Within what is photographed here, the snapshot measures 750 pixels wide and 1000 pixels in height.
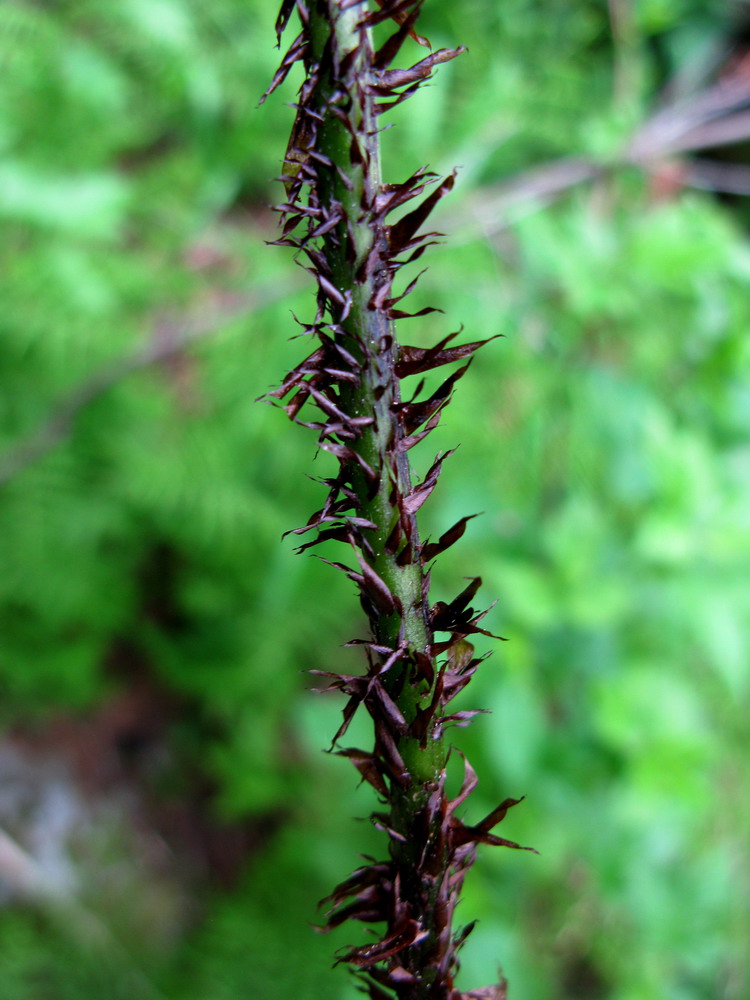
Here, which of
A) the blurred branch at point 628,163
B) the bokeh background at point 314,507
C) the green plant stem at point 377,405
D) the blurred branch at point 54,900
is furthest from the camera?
the blurred branch at point 54,900

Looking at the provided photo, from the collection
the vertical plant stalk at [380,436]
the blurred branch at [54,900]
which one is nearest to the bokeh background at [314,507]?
the blurred branch at [54,900]

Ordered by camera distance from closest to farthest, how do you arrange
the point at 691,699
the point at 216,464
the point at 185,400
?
the point at 691,699
the point at 216,464
the point at 185,400

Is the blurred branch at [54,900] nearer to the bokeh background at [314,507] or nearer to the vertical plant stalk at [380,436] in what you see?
the bokeh background at [314,507]

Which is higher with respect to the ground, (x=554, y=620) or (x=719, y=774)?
(x=719, y=774)

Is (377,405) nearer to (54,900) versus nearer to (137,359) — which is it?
(137,359)

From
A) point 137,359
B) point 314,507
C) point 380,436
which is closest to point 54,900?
point 314,507

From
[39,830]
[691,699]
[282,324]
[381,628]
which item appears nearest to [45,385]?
[282,324]

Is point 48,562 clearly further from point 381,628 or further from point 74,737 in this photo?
point 381,628
